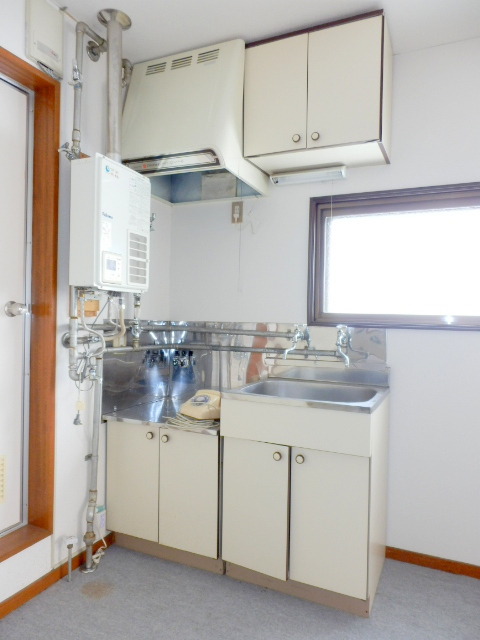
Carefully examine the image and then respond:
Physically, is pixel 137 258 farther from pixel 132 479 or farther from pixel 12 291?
pixel 132 479

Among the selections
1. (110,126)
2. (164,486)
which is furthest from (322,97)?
(164,486)

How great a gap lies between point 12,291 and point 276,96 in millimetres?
1482

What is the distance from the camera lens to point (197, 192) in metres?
2.56

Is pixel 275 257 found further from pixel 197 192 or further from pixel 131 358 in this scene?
pixel 131 358

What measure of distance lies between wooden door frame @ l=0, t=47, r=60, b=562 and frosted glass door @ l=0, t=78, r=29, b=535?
0.04 m

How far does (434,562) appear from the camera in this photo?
2162 mm

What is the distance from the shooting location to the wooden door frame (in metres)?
1.93

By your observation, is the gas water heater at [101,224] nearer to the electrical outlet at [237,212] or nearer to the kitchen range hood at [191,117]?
the kitchen range hood at [191,117]

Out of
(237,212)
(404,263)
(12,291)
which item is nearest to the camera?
(12,291)

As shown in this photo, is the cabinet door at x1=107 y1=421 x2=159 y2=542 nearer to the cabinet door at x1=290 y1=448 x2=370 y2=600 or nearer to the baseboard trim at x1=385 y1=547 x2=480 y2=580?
the cabinet door at x1=290 y1=448 x2=370 y2=600

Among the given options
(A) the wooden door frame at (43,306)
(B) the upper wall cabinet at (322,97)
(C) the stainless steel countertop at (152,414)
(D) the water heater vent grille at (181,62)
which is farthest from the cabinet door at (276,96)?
(C) the stainless steel countertop at (152,414)

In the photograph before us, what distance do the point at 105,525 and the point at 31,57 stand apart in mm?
2124

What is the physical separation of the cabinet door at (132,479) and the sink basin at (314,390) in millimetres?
563

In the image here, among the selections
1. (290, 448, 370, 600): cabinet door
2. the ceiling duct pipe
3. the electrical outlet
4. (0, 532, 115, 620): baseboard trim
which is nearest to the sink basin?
(290, 448, 370, 600): cabinet door
